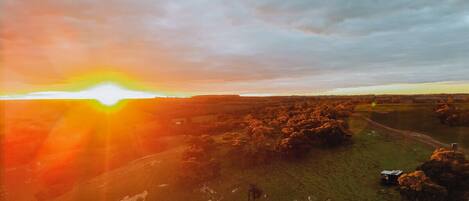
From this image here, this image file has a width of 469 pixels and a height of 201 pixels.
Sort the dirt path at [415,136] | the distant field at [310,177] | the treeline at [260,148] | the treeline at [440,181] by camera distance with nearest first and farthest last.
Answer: the treeline at [440,181], the distant field at [310,177], the treeline at [260,148], the dirt path at [415,136]

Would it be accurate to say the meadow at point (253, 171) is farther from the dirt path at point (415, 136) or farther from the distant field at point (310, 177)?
the dirt path at point (415, 136)

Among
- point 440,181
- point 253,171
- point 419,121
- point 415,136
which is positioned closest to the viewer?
point 440,181

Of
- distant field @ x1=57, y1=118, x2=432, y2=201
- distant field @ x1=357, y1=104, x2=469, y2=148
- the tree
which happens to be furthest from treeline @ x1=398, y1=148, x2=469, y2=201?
distant field @ x1=357, y1=104, x2=469, y2=148

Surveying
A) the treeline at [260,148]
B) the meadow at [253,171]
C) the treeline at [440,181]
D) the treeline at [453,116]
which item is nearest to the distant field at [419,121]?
the meadow at [253,171]

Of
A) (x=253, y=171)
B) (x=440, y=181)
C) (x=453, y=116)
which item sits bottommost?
(x=253, y=171)

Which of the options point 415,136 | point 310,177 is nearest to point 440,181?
point 310,177

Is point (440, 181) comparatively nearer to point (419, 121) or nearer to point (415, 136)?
point (415, 136)

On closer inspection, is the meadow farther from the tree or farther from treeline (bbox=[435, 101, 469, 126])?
the tree
